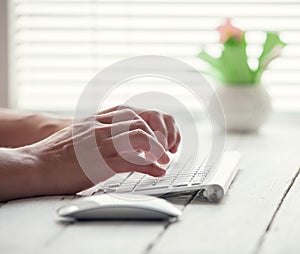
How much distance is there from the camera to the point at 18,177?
1440mm

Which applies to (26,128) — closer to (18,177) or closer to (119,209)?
(18,177)

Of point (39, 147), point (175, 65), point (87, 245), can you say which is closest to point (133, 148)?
point (39, 147)

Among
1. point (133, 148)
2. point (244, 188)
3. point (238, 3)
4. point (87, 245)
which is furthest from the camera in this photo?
point (238, 3)

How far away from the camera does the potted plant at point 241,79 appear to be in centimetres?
225

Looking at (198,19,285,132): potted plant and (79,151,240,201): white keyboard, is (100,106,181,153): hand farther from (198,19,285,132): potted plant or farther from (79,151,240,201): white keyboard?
(198,19,285,132): potted plant

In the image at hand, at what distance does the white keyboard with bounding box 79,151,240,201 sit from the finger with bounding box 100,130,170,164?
59 mm

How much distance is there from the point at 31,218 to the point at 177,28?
1.24 metres

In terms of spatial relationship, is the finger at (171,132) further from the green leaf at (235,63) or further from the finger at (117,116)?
the green leaf at (235,63)

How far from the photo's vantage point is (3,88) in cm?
249

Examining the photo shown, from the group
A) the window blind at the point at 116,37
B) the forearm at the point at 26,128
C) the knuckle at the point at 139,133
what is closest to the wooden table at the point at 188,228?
the knuckle at the point at 139,133

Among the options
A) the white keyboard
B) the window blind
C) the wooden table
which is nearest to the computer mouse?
the wooden table

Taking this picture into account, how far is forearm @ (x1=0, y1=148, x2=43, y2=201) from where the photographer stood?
144cm

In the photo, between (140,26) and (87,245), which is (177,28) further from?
(87,245)

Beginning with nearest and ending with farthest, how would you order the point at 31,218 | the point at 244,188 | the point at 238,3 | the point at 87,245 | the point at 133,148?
the point at 87,245 → the point at 31,218 → the point at 133,148 → the point at 244,188 → the point at 238,3
